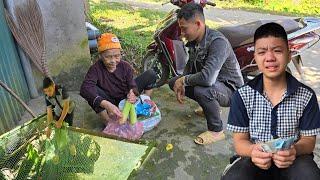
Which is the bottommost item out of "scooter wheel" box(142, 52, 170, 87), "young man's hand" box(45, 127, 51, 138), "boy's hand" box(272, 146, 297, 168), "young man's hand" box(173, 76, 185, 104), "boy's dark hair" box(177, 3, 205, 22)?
"scooter wheel" box(142, 52, 170, 87)

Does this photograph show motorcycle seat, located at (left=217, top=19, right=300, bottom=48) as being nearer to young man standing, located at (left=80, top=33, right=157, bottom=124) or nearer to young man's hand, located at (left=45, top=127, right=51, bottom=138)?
young man standing, located at (left=80, top=33, right=157, bottom=124)

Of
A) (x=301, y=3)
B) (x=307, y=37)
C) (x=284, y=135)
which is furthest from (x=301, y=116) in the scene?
(x=301, y=3)

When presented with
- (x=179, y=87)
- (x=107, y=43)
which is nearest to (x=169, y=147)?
(x=179, y=87)

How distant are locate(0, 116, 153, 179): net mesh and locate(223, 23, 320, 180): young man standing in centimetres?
69

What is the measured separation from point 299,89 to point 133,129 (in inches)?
71.7

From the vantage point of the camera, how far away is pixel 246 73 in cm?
417

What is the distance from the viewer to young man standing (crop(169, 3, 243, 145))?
3088mm

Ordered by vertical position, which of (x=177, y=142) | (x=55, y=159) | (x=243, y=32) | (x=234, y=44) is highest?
(x=243, y=32)

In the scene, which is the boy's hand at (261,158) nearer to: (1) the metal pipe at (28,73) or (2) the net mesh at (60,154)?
(2) the net mesh at (60,154)

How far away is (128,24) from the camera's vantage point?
736 cm

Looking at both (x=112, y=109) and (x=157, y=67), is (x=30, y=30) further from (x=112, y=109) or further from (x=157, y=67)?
(x=157, y=67)

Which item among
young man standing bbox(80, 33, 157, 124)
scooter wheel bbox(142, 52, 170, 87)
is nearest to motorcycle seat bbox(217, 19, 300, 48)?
scooter wheel bbox(142, 52, 170, 87)

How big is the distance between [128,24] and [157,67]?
296cm

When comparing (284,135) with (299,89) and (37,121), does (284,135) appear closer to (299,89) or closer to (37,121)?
(299,89)
